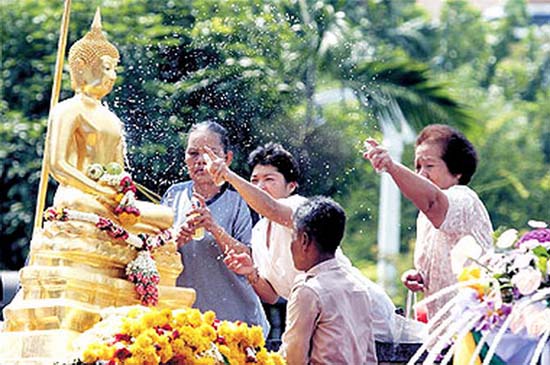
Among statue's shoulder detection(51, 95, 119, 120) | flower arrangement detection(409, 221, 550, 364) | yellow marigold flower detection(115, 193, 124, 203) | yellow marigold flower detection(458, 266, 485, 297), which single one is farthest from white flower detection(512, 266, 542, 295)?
statue's shoulder detection(51, 95, 119, 120)

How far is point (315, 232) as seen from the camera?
326 inches

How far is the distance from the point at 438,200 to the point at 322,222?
1006mm

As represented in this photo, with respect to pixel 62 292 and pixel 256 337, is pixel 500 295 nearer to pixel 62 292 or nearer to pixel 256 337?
pixel 256 337

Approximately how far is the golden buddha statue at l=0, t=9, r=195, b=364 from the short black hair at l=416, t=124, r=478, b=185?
1489mm

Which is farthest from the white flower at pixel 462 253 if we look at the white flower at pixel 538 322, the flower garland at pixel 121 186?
the flower garland at pixel 121 186

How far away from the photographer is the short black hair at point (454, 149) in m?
9.45

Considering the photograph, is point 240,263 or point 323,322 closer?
point 323,322

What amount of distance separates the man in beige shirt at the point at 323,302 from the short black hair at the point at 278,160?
106 cm

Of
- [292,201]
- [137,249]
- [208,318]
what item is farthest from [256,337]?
[292,201]

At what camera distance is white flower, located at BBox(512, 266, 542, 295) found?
21.9 feet

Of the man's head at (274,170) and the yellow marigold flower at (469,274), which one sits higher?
the man's head at (274,170)

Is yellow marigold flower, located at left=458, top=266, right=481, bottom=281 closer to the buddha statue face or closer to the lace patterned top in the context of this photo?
the lace patterned top


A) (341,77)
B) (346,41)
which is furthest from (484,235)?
(346,41)

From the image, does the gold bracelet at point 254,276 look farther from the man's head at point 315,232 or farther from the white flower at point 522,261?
the white flower at point 522,261
